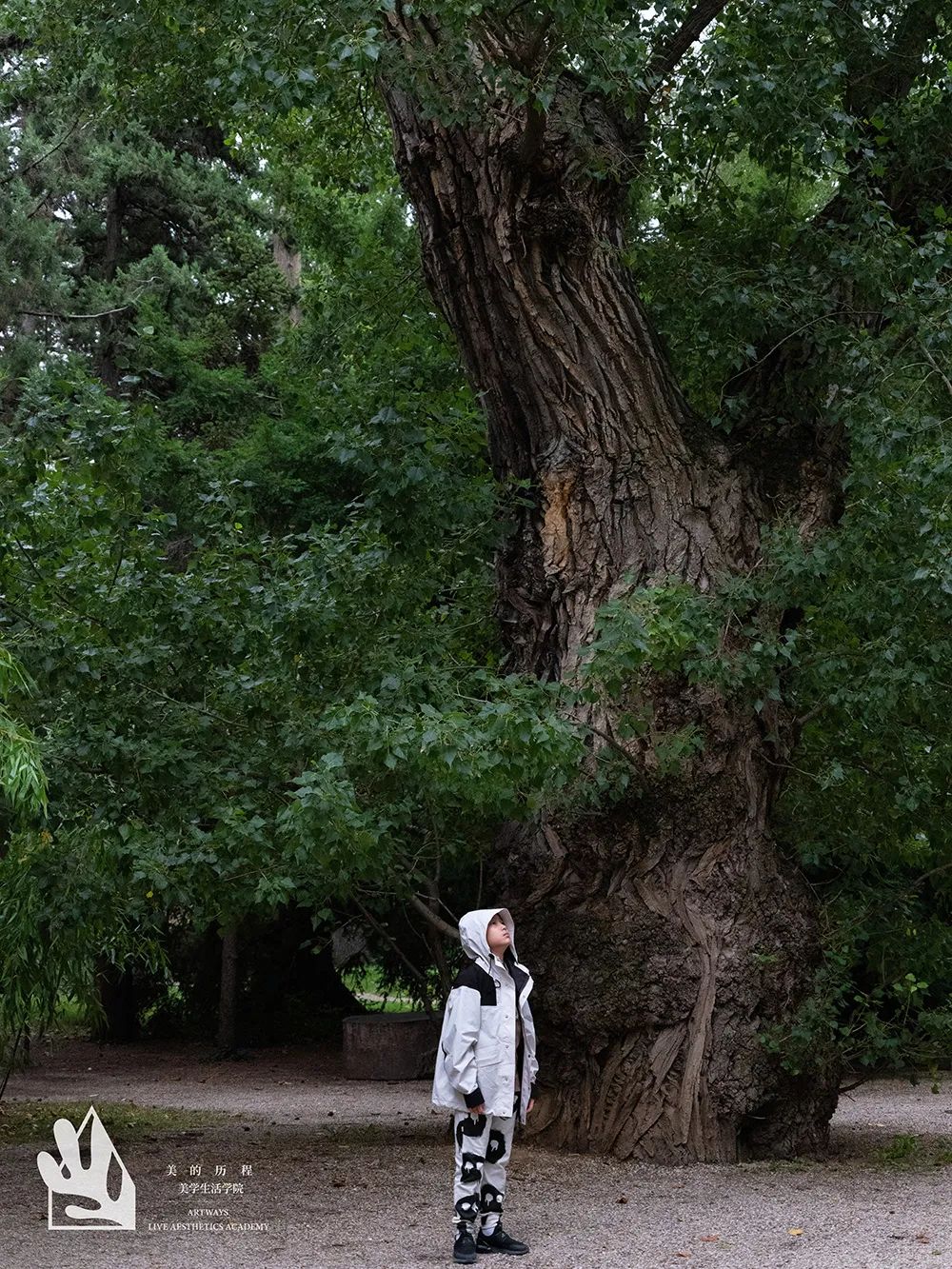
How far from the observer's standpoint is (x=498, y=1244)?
632cm

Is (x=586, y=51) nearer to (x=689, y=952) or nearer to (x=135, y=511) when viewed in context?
(x=135, y=511)

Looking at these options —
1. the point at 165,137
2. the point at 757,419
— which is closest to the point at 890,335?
the point at 757,419

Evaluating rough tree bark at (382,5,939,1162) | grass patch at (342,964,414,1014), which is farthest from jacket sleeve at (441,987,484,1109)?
grass patch at (342,964,414,1014)

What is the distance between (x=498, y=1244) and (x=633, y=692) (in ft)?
10.1

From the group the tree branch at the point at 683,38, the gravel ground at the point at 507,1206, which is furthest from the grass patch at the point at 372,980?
the tree branch at the point at 683,38

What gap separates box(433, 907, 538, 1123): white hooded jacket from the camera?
20.2 feet

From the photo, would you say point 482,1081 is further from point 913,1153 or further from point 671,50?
point 671,50

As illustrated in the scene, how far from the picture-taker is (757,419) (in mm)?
9422

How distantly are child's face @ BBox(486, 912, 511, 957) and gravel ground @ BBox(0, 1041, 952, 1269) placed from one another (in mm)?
1323

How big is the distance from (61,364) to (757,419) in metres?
12.3

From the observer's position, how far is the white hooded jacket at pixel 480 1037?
6145 mm

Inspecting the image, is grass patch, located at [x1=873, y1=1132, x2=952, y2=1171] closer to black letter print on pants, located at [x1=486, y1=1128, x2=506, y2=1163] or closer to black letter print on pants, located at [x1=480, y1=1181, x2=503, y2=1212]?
black letter print on pants, located at [x1=480, y1=1181, x2=503, y2=1212]

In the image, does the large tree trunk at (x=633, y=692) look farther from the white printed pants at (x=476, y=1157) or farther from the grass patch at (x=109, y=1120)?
the grass patch at (x=109, y=1120)

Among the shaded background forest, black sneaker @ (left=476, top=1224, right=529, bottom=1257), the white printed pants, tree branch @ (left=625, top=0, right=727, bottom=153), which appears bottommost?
black sneaker @ (left=476, top=1224, right=529, bottom=1257)
